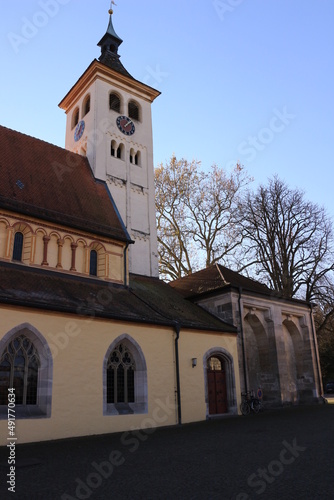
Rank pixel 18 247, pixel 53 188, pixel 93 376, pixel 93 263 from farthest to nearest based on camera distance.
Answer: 1. pixel 53 188
2. pixel 93 263
3. pixel 18 247
4. pixel 93 376

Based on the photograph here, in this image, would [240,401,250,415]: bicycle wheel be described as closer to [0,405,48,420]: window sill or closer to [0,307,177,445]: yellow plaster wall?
[0,307,177,445]: yellow plaster wall

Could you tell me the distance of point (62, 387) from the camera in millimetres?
11414

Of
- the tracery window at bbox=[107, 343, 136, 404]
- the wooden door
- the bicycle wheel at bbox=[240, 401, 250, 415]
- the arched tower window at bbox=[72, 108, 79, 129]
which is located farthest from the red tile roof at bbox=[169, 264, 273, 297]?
the arched tower window at bbox=[72, 108, 79, 129]

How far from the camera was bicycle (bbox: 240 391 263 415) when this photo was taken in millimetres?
16656

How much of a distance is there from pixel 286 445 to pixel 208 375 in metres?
7.60

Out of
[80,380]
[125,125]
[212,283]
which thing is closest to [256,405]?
[212,283]

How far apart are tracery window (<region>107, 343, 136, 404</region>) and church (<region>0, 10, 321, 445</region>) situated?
0.03 metres

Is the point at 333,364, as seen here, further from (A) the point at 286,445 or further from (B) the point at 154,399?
(A) the point at 286,445

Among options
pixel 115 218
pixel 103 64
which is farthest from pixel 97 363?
pixel 103 64

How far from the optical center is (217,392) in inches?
649

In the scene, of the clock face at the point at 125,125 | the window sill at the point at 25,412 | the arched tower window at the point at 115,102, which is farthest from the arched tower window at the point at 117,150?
the window sill at the point at 25,412

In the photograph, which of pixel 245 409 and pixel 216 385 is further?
pixel 245 409

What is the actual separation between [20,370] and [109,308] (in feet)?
11.4

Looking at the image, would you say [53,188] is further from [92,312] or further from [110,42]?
[110,42]
